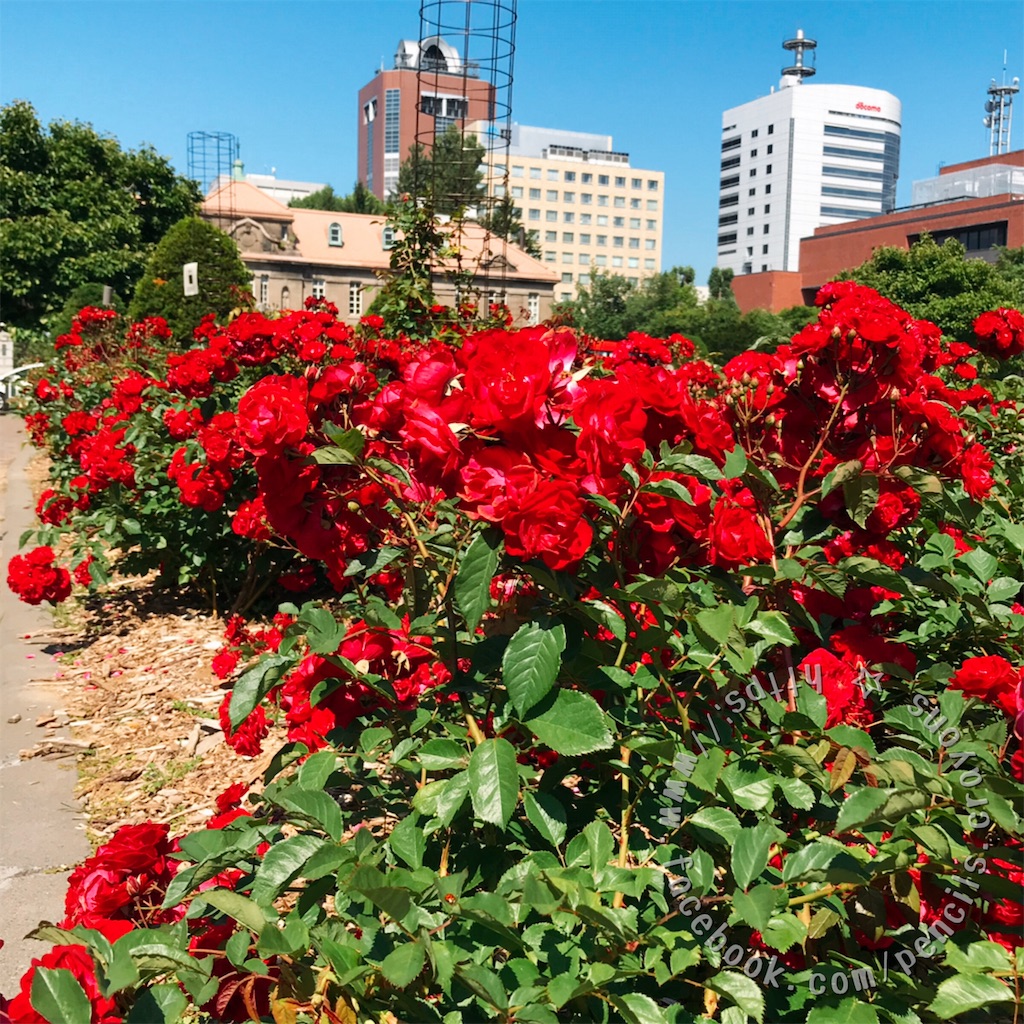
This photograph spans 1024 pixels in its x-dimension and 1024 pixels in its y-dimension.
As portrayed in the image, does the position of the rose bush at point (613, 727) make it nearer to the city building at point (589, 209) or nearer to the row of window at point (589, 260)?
the city building at point (589, 209)

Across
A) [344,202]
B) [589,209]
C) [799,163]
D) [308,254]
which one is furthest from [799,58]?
[308,254]

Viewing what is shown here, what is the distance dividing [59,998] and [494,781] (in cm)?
51

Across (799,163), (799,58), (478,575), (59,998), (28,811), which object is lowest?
(28,811)

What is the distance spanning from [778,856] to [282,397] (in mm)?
1087

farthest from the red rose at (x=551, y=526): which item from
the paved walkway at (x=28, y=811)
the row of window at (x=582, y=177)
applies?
the row of window at (x=582, y=177)

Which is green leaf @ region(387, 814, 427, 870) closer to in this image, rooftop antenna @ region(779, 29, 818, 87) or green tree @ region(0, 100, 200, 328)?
green tree @ region(0, 100, 200, 328)

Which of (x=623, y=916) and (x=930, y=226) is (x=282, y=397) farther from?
(x=930, y=226)

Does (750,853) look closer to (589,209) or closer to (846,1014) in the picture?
(846,1014)

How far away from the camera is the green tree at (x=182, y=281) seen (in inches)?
725

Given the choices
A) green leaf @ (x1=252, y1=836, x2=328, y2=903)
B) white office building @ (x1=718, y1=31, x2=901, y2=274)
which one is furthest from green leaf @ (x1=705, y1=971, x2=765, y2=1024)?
white office building @ (x1=718, y1=31, x2=901, y2=274)

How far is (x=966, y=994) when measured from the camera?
1082 mm

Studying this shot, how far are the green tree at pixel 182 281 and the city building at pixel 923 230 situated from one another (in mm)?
33900

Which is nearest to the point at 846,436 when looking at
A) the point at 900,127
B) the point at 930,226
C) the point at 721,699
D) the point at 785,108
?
the point at 721,699

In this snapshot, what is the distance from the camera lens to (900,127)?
102 metres
